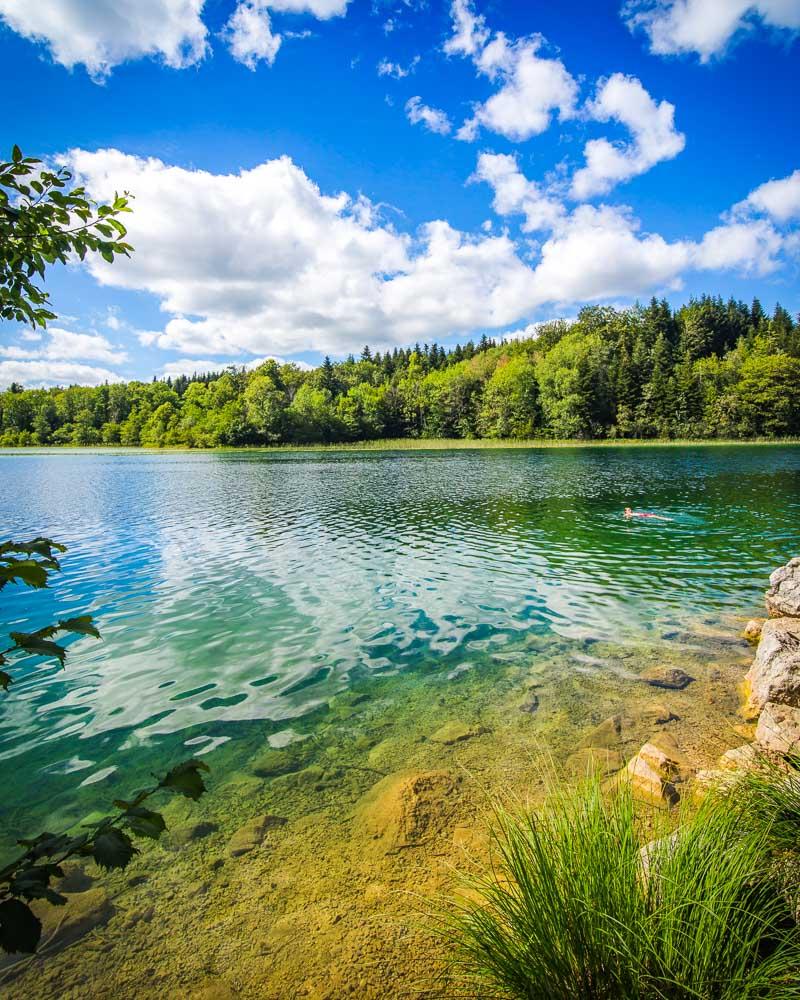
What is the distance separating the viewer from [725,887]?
2.44 metres

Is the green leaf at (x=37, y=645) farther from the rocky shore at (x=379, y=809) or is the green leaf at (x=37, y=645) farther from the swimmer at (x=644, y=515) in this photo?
the swimmer at (x=644, y=515)

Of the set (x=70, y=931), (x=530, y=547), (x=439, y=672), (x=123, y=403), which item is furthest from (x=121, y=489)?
(x=123, y=403)

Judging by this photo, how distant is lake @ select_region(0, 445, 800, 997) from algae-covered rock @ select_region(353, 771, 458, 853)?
172mm

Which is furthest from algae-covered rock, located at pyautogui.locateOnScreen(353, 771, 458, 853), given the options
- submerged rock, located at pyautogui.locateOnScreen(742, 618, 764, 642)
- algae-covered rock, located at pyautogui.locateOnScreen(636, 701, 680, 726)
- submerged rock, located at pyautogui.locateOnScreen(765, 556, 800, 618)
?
submerged rock, located at pyautogui.locateOnScreen(765, 556, 800, 618)

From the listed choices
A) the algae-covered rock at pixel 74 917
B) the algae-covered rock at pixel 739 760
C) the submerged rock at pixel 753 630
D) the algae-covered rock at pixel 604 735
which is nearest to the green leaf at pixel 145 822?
the algae-covered rock at pixel 74 917

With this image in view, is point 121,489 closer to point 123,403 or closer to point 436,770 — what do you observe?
point 436,770

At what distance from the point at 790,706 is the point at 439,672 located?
463cm

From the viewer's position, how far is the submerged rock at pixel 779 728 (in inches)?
198

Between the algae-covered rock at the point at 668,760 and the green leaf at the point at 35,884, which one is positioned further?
the algae-covered rock at the point at 668,760

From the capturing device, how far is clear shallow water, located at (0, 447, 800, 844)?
7102 mm

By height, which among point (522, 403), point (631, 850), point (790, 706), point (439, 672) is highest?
point (522, 403)

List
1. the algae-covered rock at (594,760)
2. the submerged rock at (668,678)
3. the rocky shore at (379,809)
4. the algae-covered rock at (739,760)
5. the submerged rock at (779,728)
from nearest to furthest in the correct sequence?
the rocky shore at (379,809)
the algae-covered rock at (739,760)
the submerged rock at (779,728)
the algae-covered rock at (594,760)
the submerged rock at (668,678)

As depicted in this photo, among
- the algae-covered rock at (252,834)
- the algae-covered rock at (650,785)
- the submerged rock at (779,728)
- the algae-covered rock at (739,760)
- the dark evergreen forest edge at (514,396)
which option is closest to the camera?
the algae-covered rock at (739,760)

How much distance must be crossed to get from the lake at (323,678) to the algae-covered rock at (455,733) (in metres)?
0.13
